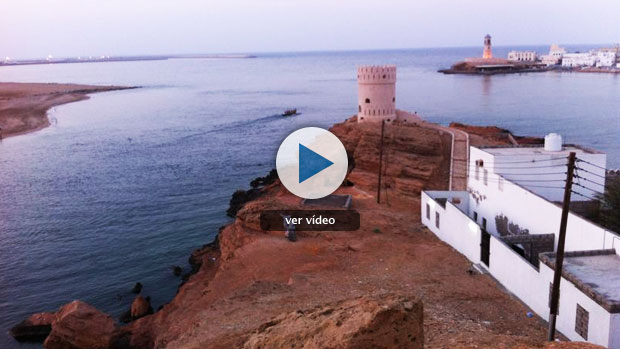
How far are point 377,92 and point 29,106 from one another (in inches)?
3155

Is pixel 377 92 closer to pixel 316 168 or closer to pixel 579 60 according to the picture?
pixel 316 168

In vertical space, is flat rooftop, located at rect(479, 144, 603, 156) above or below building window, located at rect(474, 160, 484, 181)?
above

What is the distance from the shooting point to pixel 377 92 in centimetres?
4094

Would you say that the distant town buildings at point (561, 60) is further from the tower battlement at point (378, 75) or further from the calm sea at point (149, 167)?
the tower battlement at point (378, 75)

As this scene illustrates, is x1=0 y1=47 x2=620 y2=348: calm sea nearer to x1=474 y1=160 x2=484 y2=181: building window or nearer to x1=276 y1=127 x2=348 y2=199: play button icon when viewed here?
x1=276 y1=127 x2=348 y2=199: play button icon

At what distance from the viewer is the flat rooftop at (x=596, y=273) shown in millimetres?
13102

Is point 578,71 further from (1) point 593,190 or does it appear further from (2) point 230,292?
(2) point 230,292

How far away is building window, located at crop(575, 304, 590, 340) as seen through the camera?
13.6 meters

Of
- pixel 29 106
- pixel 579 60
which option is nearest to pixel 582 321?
pixel 29 106

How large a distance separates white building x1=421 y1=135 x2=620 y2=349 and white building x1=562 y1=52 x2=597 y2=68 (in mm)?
155334

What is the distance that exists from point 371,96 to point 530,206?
21.9m

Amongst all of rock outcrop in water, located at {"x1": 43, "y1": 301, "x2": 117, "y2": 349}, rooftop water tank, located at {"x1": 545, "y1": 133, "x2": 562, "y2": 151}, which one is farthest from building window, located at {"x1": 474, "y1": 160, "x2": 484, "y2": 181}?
rock outcrop in water, located at {"x1": 43, "y1": 301, "x2": 117, "y2": 349}

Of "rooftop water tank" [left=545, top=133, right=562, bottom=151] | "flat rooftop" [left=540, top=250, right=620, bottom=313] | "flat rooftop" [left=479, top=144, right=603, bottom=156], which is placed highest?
"rooftop water tank" [left=545, top=133, right=562, bottom=151]

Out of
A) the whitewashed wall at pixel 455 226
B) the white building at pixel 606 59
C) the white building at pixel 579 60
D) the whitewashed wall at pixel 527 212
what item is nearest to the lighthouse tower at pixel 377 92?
the whitewashed wall at pixel 527 212
